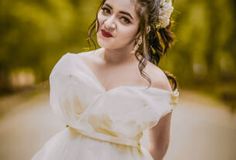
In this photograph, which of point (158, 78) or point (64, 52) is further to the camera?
point (64, 52)

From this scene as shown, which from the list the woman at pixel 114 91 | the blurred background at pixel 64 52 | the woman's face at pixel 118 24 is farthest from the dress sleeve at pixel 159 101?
the blurred background at pixel 64 52

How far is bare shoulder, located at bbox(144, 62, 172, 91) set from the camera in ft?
3.09

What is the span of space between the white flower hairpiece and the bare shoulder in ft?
0.31

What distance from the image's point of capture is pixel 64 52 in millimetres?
2340

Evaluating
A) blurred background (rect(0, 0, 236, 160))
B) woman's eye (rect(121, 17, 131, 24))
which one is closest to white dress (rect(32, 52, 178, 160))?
woman's eye (rect(121, 17, 131, 24))

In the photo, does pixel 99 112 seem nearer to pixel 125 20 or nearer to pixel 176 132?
pixel 125 20

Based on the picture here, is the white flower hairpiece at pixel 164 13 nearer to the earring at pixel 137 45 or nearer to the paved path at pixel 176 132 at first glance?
the earring at pixel 137 45

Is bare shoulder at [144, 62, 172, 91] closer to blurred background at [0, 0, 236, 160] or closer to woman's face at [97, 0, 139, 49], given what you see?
woman's face at [97, 0, 139, 49]

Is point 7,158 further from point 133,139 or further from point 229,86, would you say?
point 133,139

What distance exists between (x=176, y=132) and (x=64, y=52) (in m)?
0.61

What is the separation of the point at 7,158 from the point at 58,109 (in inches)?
51.5

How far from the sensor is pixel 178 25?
2.41 m

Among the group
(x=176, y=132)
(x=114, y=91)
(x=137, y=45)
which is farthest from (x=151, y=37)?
(x=176, y=132)

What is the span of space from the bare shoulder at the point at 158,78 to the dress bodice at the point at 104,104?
0.01m
